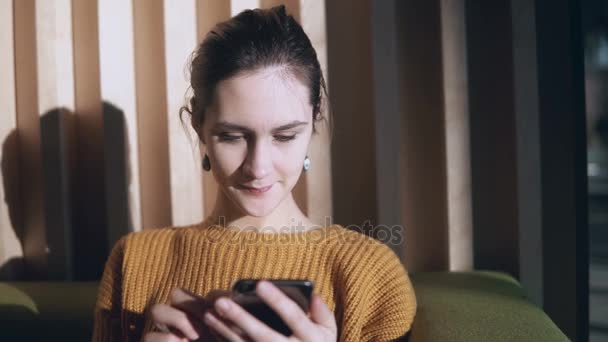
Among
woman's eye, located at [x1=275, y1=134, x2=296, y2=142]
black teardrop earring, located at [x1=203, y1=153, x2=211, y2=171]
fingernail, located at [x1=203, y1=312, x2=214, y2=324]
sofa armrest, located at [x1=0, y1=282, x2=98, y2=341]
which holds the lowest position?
sofa armrest, located at [x1=0, y1=282, x2=98, y2=341]

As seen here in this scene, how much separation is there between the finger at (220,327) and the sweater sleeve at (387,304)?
0.67 feet

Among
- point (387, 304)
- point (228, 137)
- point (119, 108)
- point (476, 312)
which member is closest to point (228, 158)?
point (228, 137)

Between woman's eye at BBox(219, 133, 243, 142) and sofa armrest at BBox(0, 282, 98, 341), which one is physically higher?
woman's eye at BBox(219, 133, 243, 142)

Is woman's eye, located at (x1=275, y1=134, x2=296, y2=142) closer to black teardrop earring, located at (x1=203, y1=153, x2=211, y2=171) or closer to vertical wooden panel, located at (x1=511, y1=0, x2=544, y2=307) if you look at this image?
black teardrop earring, located at (x1=203, y1=153, x2=211, y2=171)

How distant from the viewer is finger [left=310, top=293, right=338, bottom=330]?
577mm

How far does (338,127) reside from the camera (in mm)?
1045

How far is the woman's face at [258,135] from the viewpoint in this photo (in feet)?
2.24

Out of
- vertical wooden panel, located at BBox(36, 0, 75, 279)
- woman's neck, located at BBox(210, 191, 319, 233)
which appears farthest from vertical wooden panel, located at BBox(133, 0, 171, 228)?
woman's neck, located at BBox(210, 191, 319, 233)

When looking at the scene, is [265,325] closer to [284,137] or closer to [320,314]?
[320,314]

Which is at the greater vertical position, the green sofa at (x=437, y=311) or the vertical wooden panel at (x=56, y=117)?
the vertical wooden panel at (x=56, y=117)

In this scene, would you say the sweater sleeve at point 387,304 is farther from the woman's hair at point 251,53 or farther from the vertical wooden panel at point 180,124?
the vertical wooden panel at point 180,124

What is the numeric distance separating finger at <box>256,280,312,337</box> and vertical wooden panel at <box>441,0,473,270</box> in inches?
19.2

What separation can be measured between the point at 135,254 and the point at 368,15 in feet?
1.91

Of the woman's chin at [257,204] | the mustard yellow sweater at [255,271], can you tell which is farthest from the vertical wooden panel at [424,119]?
the woman's chin at [257,204]
